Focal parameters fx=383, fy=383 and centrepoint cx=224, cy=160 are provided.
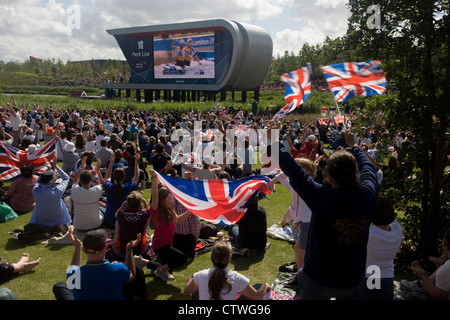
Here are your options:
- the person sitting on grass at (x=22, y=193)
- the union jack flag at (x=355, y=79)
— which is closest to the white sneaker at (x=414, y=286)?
the union jack flag at (x=355, y=79)

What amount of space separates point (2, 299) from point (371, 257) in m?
3.48

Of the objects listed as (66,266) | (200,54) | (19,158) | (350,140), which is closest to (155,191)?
(66,266)

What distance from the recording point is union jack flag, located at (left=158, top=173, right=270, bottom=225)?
5387 mm

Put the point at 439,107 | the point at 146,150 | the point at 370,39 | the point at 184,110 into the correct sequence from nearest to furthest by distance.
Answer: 1. the point at 439,107
2. the point at 370,39
3. the point at 146,150
4. the point at 184,110

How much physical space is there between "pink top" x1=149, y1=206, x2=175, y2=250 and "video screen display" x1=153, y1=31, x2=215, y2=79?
40.1 metres

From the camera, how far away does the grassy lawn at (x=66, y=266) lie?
17.4 feet

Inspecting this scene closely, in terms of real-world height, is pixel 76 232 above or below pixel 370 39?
below

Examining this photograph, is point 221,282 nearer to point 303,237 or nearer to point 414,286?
point 303,237

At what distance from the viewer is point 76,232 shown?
7.32m

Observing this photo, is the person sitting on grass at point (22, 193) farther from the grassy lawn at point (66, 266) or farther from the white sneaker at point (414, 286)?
the white sneaker at point (414, 286)

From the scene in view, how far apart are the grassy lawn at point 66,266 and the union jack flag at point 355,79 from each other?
9.35ft

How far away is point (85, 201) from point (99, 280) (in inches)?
143
